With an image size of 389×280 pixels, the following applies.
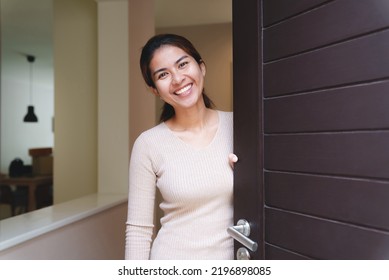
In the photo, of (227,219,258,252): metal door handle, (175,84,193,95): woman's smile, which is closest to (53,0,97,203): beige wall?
(175,84,193,95): woman's smile

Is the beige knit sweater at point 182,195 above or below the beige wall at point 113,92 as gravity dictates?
below

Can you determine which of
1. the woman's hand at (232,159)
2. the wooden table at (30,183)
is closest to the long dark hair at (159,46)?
the woman's hand at (232,159)

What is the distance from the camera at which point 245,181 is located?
91cm

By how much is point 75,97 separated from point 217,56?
1.80 m

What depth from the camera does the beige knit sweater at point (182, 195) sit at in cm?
101

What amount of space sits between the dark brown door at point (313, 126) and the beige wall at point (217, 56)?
301cm

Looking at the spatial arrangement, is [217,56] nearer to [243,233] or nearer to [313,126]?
[243,233]

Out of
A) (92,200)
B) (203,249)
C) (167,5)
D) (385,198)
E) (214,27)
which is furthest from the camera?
(214,27)

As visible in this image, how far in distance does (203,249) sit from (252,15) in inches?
24.1

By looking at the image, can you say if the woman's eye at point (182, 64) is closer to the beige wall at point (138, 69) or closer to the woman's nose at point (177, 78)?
the woman's nose at point (177, 78)

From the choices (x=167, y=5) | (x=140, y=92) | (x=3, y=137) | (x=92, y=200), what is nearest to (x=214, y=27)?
(x=167, y=5)

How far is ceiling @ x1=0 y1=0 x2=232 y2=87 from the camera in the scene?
11.1ft

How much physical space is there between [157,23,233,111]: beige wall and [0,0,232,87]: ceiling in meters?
0.09
